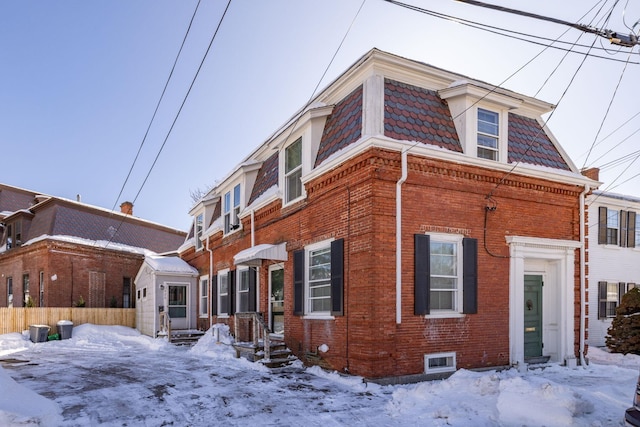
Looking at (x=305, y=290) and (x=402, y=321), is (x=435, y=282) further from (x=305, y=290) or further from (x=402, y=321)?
(x=305, y=290)

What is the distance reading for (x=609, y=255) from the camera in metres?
18.2

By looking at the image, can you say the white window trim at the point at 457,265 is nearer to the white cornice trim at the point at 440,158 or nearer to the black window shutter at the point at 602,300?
the white cornice trim at the point at 440,158

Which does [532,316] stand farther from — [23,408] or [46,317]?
[46,317]

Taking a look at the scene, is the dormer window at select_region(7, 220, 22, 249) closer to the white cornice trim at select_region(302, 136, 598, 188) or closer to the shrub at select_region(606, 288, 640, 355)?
the white cornice trim at select_region(302, 136, 598, 188)

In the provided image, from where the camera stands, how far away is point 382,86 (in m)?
9.77

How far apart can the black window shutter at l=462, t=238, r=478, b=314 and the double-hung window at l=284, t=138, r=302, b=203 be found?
457cm

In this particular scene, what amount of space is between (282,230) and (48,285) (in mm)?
17733

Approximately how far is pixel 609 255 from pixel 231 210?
15.3 m

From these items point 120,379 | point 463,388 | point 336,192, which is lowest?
point 120,379

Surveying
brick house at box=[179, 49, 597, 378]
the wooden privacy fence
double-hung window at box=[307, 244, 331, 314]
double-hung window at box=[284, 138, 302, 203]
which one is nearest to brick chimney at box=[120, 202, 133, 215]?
the wooden privacy fence

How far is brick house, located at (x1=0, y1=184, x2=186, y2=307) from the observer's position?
24484 mm

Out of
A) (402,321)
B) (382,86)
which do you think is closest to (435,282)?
(402,321)

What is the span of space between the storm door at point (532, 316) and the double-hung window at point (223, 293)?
1049cm

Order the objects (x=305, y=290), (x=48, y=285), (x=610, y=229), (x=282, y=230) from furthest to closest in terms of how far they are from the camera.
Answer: (x=48, y=285) < (x=610, y=229) < (x=282, y=230) < (x=305, y=290)
